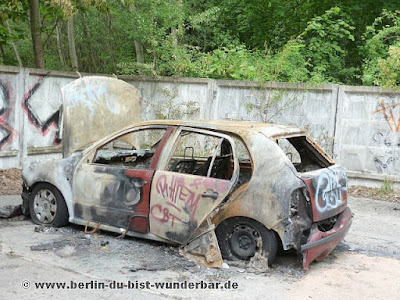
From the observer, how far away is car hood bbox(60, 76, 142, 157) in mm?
6955

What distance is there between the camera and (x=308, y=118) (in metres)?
10.6

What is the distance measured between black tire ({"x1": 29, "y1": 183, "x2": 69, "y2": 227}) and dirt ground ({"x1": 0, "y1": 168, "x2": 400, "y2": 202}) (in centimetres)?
267

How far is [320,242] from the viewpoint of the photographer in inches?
209

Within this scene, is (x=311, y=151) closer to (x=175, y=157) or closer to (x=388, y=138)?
(x=175, y=157)

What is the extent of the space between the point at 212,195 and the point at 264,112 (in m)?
5.89

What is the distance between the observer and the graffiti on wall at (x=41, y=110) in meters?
10.8

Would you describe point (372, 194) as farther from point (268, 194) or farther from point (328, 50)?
point (328, 50)

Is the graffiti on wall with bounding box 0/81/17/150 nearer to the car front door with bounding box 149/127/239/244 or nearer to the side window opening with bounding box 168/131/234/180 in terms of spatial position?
the side window opening with bounding box 168/131/234/180

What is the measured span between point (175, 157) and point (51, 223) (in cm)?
184

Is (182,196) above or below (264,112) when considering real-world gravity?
below

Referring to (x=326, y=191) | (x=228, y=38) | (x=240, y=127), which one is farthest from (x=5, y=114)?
(x=228, y=38)

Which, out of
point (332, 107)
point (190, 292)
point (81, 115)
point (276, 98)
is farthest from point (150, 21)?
point (190, 292)

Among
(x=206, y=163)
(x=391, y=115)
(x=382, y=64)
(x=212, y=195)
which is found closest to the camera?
(x=212, y=195)

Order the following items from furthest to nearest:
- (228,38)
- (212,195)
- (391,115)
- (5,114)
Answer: (228,38)
(5,114)
(391,115)
(212,195)
